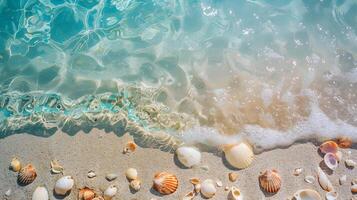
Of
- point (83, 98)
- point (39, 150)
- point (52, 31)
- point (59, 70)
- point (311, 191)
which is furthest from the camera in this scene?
point (52, 31)

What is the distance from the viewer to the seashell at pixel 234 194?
3.62m

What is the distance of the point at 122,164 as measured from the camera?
152 inches

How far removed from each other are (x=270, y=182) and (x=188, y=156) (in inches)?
34.7

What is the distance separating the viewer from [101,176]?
377cm

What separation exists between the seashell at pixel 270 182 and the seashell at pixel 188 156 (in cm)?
69

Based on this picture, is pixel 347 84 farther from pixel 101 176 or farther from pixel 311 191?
pixel 101 176

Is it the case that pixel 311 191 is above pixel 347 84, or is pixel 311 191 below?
below

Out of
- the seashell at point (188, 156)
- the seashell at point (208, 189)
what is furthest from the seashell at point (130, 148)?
the seashell at point (208, 189)

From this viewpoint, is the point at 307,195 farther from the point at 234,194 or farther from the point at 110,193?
the point at 110,193

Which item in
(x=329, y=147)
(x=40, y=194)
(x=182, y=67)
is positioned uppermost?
(x=182, y=67)

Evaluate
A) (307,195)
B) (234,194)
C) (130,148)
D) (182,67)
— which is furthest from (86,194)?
(307,195)

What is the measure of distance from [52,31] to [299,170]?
3683mm

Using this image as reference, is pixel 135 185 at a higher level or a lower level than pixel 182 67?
lower

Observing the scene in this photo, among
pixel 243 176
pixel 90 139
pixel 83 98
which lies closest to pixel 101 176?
pixel 90 139
